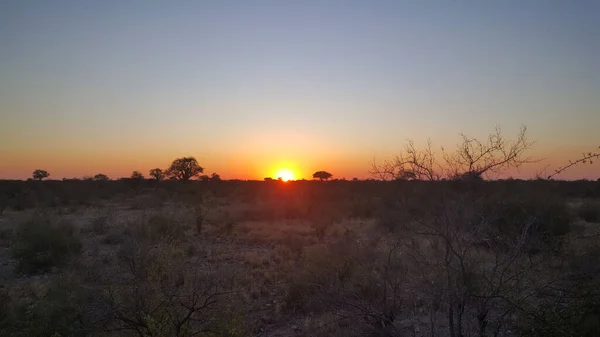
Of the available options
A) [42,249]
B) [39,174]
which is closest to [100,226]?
[42,249]

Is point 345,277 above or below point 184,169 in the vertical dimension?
below

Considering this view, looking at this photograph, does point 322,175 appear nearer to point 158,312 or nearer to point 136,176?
point 136,176

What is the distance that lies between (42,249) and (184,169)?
4654 centimetres

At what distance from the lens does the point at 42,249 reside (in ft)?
49.1

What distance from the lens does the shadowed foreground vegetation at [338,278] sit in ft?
20.6

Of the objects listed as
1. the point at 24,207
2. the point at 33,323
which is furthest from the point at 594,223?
the point at 24,207

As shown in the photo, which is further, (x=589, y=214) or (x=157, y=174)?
(x=157, y=174)

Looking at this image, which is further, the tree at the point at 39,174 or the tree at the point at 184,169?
the tree at the point at 39,174

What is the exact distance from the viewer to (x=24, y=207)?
34688 mm

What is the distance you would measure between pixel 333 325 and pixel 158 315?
363cm

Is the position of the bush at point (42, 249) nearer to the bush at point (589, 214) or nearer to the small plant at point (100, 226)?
the small plant at point (100, 226)

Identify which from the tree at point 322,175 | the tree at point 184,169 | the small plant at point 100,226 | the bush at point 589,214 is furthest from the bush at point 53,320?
the tree at point 322,175

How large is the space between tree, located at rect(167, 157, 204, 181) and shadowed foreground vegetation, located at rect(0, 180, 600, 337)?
40.1 meters

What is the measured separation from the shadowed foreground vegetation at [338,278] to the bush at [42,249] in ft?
0.17
